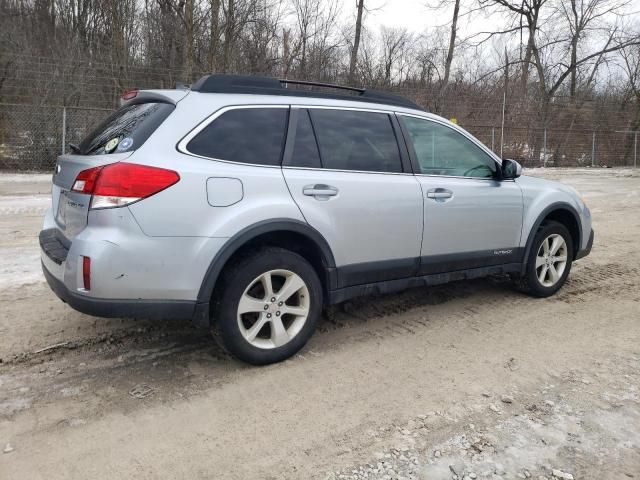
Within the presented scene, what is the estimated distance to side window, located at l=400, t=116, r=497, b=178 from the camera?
430 centimetres

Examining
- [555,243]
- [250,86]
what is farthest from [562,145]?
[250,86]

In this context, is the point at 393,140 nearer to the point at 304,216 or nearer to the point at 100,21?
the point at 304,216

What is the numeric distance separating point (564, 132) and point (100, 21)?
1997 cm

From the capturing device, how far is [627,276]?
5914mm

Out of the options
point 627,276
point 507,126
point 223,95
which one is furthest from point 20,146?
point 507,126

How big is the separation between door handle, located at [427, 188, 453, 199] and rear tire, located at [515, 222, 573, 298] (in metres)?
1.24

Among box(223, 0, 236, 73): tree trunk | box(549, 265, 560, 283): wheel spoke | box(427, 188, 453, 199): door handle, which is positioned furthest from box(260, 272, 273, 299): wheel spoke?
box(223, 0, 236, 73): tree trunk

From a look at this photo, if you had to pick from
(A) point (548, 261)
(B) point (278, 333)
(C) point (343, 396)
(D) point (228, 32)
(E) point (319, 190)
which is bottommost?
(C) point (343, 396)

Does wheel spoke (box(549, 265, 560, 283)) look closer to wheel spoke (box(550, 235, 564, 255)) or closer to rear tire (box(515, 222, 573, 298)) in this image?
rear tire (box(515, 222, 573, 298))

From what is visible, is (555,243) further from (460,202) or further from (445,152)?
(445,152)

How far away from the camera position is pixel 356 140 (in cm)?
396

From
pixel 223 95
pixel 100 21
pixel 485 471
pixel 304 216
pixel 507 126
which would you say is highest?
pixel 100 21

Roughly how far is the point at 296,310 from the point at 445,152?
1.92 meters

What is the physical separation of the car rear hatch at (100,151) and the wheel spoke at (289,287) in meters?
1.25
